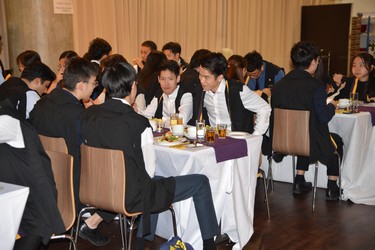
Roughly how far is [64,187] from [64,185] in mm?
13

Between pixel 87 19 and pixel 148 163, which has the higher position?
pixel 87 19

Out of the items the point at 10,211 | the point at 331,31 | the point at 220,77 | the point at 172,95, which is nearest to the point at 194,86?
the point at 172,95

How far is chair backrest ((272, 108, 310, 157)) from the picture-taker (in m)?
4.06

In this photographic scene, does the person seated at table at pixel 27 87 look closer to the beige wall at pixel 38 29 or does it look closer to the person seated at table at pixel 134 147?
the person seated at table at pixel 134 147

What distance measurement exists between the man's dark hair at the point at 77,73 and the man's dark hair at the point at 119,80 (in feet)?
1.19

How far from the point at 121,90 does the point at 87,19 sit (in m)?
4.49

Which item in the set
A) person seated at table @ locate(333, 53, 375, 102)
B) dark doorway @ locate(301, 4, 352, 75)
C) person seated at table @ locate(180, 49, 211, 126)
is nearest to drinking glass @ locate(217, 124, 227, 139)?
person seated at table @ locate(180, 49, 211, 126)

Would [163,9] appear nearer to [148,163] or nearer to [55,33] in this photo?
[55,33]

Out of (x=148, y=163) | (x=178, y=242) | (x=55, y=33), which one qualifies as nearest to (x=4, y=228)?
(x=148, y=163)

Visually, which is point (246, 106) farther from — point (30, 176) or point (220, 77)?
point (30, 176)

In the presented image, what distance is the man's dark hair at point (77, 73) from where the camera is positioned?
10.6 feet

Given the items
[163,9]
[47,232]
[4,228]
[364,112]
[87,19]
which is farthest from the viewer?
[163,9]

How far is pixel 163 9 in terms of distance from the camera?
26.3ft

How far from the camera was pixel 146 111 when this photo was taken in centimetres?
443
